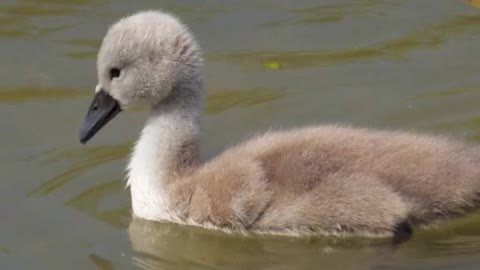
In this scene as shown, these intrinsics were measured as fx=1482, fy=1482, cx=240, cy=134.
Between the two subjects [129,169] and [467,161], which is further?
[129,169]

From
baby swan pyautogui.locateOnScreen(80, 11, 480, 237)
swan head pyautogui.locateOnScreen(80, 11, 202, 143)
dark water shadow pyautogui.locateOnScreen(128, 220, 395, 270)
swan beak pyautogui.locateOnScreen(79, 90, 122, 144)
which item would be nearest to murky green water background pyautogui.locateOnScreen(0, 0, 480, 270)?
dark water shadow pyautogui.locateOnScreen(128, 220, 395, 270)

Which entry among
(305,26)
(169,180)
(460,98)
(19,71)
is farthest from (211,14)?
(169,180)

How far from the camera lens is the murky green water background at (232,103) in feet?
20.9

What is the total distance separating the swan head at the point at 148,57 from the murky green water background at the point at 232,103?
62 centimetres

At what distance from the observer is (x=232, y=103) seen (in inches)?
309

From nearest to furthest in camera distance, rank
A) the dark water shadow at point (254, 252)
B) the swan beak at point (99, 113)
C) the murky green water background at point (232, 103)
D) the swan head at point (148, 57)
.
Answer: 1. the dark water shadow at point (254, 252)
2. the murky green water background at point (232, 103)
3. the swan head at point (148, 57)
4. the swan beak at point (99, 113)

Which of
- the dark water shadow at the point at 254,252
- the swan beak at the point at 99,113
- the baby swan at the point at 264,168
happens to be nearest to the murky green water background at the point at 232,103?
the dark water shadow at the point at 254,252

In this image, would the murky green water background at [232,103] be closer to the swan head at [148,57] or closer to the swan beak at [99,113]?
the swan beak at [99,113]

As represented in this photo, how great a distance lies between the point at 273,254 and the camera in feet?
20.7

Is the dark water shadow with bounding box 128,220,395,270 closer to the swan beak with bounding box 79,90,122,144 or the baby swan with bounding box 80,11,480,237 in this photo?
the baby swan with bounding box 80,11,480,237

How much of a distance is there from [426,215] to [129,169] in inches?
58.2

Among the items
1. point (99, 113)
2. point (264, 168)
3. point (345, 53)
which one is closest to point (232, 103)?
point (345, 53)

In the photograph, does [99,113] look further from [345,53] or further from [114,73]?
[345,53]

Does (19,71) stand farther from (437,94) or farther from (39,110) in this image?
(437,94)
